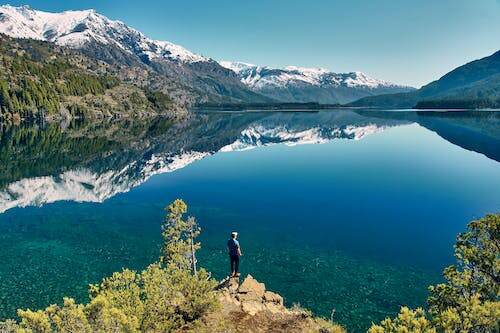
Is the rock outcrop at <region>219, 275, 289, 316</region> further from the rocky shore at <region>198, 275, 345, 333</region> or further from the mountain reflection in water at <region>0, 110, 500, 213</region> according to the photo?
the mountain reflection in water at <region>0, 110, 500, 213</region>

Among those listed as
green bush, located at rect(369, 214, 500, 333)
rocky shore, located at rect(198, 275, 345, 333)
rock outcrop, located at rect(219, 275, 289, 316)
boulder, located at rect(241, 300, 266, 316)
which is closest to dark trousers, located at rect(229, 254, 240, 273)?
rock outcrop, located at rect(219, 275, 289, 316)

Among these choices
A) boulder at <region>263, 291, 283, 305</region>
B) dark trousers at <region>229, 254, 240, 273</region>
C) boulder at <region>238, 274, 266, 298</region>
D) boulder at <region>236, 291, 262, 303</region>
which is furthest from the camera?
dark trousers at <region>229, 254, 240, 273</region>

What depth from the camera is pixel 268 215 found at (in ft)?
204

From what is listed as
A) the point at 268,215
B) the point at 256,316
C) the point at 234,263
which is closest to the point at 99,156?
the point at 268,215

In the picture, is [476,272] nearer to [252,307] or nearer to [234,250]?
[252,307]

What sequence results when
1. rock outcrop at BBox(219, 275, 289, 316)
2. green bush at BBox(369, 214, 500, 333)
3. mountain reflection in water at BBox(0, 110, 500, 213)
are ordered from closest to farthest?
green bush at BBox(369, 214, 500, 333), rock outcrop at BBox(219, 275, 289, 316), mountain reflection in water at BBox(0, 110, 500, 213)

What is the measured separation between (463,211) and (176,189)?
171ft

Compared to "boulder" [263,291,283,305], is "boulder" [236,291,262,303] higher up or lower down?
higher up

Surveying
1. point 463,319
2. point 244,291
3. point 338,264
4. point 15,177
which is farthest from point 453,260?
point 15,177

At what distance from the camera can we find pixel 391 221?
58.5 m

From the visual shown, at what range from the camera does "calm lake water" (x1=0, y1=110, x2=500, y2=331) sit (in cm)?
3869

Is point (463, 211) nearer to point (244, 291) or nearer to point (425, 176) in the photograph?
point (425, 176)

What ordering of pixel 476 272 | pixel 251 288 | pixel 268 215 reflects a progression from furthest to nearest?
pixel 268 215, pixel 251 288, pixel 476 272

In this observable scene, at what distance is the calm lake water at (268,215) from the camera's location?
127 ft
